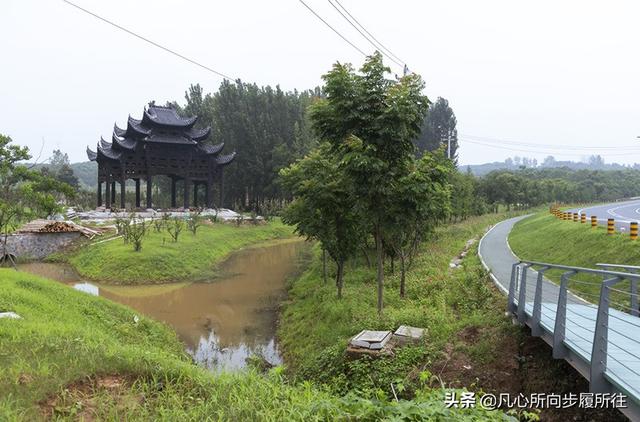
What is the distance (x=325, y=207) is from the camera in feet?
39.7

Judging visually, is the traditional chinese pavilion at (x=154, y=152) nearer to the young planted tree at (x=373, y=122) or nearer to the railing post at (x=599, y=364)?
the young planted tree at (x=373, y=122)

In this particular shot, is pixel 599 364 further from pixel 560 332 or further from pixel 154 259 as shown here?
pixel 154 259

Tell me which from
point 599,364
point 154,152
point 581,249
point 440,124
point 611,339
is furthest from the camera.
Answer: point 440,124

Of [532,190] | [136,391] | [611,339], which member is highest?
[532,190]

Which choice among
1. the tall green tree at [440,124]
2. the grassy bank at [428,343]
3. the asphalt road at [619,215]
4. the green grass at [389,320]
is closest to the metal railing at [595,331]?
the grassy bank at [428,343]

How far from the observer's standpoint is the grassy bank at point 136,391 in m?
3.94

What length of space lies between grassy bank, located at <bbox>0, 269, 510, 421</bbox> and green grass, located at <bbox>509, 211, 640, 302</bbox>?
6539 mm

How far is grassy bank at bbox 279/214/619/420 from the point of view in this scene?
5945mm

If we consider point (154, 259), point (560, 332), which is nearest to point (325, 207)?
point (560, 332)

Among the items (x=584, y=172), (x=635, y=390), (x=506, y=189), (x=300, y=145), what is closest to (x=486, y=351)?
(x=635, y=390)

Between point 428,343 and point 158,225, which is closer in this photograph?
point 428,343

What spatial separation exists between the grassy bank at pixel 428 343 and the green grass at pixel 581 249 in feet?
7.90

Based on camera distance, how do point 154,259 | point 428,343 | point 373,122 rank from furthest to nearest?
point 154,259 → point 373,122 → point 428,343

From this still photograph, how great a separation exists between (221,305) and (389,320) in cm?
894
